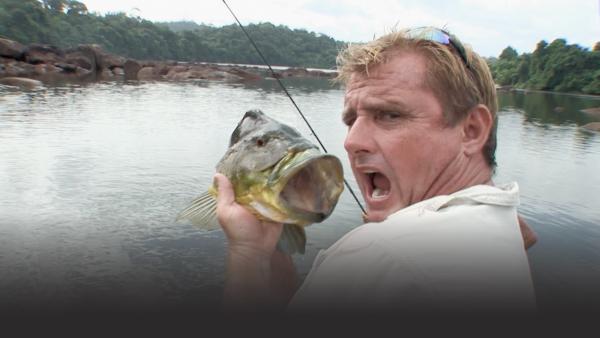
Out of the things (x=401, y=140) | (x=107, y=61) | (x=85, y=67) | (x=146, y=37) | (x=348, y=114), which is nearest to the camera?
(x=401, y=140)

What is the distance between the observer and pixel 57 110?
30.2 metres

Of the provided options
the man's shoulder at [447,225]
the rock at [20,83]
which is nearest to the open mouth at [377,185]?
the man's shoulder at [447,225]

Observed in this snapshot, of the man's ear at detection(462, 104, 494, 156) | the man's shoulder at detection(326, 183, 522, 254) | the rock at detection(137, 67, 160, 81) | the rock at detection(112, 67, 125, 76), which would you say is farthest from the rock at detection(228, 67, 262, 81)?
the man's shoulder at detection(326, 183, 522, 254)

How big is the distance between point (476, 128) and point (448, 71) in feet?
1.20

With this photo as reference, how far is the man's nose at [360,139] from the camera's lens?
9.18 ft

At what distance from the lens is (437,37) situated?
2695mm

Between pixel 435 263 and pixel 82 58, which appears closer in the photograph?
pixel 435 263

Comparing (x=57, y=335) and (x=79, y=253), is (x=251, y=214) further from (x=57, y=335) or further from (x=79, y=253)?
(x=79, y=253)

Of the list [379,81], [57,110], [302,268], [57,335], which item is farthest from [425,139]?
[57,110]

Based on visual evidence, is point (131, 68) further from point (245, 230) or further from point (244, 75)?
point (245, 230)

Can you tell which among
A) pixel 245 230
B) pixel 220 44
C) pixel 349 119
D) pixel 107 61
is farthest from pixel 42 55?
pixel 220 44

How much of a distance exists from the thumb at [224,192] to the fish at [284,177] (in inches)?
0.9

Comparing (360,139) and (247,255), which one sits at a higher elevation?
(360,139)

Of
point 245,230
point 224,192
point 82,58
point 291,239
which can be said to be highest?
point 224,192
